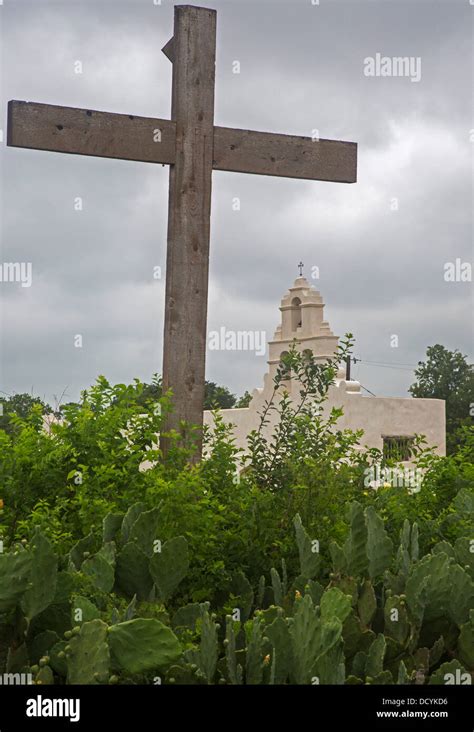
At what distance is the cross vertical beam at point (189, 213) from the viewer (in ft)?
18.7

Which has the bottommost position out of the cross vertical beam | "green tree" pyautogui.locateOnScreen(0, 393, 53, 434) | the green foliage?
the green foliage

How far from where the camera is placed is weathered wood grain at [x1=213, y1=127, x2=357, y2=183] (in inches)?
241

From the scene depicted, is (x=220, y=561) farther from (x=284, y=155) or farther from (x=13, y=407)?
(x=284, y=155)

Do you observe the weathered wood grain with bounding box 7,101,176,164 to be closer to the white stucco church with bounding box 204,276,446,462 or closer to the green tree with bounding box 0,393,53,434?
the green tree with bounding box 0,393,53,434

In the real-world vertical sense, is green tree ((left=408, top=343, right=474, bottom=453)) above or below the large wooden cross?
above

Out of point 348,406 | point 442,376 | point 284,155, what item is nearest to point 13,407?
point 284,155

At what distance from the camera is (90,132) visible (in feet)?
19.2

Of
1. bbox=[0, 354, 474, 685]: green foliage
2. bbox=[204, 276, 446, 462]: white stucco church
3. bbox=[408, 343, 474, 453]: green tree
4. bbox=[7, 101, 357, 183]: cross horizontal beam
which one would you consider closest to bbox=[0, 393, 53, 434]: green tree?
bbox=[0, 354, 474, 685]: green foliage

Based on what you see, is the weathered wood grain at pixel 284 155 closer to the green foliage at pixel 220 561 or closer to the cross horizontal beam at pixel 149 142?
the cross horizontal beam at pixel 149 142

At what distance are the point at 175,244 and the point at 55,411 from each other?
3.90ft

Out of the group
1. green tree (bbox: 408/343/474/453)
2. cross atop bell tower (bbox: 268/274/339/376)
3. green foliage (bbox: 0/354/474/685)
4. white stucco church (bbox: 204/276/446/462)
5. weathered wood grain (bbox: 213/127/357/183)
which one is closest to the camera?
green foliage (bbox: 0/354/474/685)

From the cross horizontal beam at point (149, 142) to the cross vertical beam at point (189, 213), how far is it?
107mm

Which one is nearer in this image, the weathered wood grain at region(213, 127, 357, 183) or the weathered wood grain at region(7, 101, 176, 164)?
Answer: the weathered wood grain at region(7, 101, 176, 164)

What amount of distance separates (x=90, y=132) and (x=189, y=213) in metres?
0.75
